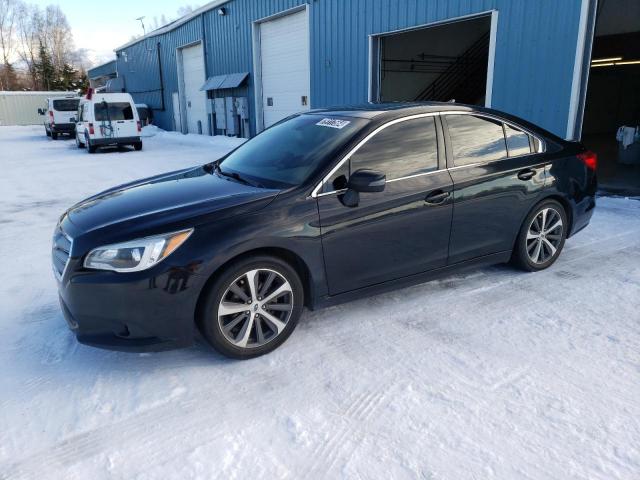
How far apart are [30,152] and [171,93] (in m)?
10.7

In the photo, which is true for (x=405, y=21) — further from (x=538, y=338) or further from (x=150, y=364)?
(x=150, y=364)

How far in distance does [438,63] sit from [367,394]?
18455mm

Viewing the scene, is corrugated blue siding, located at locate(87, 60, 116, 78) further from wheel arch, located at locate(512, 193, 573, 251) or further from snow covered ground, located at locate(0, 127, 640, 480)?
wheel arch, located at locate(512, 193, 573, 251)

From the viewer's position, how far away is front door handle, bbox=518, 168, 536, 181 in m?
4.15

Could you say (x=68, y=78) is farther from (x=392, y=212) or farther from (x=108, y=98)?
(x=392, y=212)

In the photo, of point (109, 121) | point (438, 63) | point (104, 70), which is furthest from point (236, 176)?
point (104, 70)

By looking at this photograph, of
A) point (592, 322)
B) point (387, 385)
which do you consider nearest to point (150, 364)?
point (387, 385)

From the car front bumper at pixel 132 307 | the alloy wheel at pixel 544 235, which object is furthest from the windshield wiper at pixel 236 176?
the alloy wheel at pixel 544 235

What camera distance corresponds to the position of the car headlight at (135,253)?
2.78m

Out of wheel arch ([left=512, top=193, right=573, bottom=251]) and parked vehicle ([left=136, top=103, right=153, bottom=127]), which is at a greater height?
parked vehicle ([left=136, top=103, right=153, bottom=127])

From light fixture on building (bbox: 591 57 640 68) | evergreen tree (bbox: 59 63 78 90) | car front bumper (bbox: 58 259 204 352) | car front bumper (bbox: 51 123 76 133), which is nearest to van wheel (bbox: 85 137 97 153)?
car front bumper (bbox: 51 123 76 133)

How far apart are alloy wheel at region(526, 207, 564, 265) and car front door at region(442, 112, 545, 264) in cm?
22

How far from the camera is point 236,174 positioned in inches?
149

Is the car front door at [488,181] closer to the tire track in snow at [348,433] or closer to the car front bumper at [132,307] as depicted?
the tire track in snow at [348,433]
